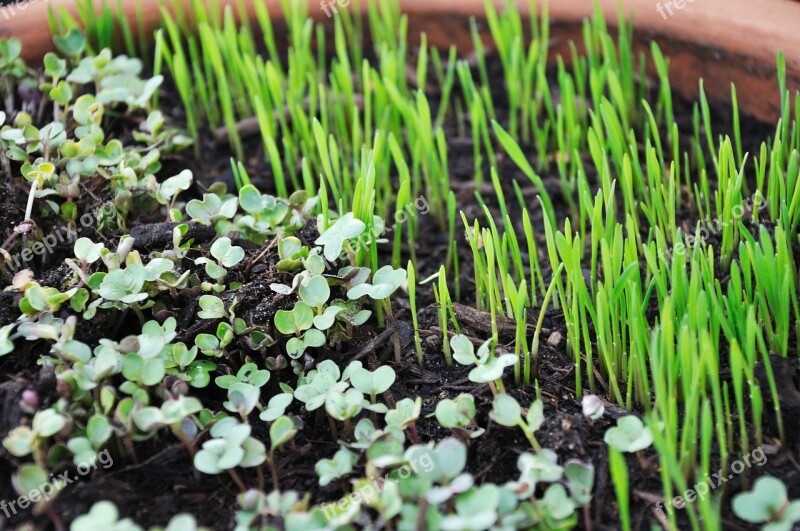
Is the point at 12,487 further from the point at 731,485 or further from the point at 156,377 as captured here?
the point at 731,485

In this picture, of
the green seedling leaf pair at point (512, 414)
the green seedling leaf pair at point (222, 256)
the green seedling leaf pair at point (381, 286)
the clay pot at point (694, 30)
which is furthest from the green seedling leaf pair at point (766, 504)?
the clay pot at point (694, 30)

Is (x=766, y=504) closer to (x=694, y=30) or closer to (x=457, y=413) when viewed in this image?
(x=457, y=413)

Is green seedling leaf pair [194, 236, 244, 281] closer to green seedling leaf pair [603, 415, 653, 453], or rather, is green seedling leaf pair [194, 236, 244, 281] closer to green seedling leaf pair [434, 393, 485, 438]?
green seedling leaf pair [434, 393, 485, 438]

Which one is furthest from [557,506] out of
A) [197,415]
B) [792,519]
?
[197,415]

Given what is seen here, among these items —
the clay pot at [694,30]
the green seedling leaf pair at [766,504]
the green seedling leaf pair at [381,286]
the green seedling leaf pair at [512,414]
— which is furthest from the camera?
the clay pot at [694,30]

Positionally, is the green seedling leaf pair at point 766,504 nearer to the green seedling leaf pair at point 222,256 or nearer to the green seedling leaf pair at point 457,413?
the green seedling leaf pair at point 457,413

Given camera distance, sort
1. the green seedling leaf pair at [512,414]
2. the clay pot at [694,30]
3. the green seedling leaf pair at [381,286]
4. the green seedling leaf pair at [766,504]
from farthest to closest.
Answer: the clay pot at [694,30] < the green seedling leaf pair at [381,286] < the green seedling leaf pair at [512,414] < the green seedling leaf pair at [766,504]

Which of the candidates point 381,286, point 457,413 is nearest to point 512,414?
point 457,413
